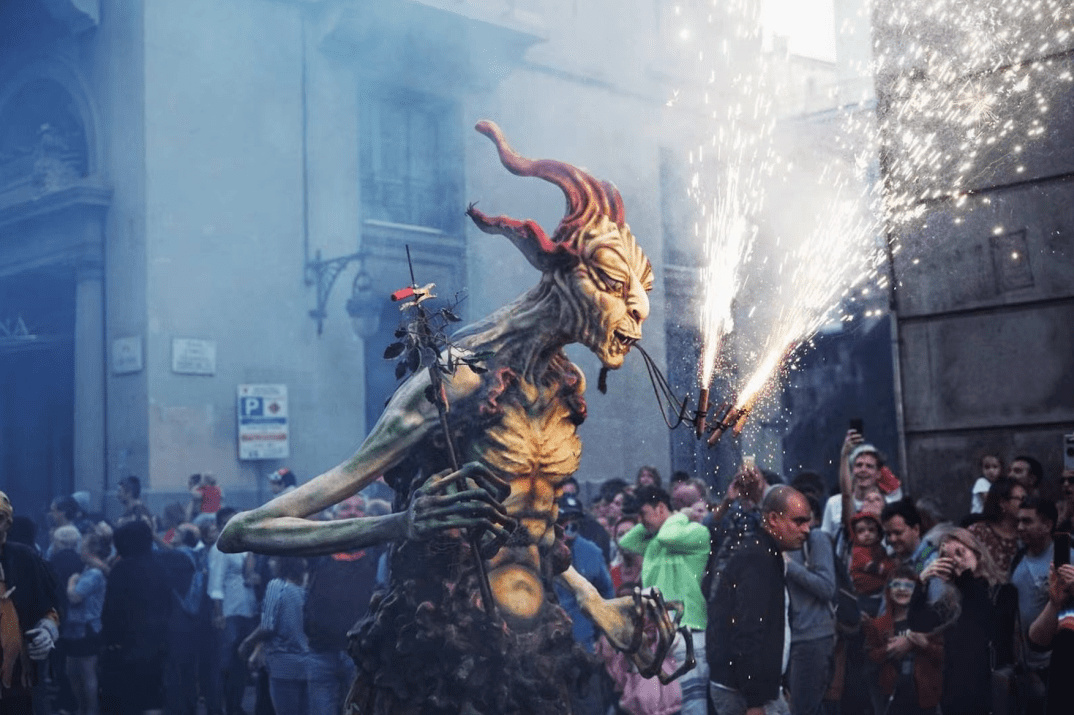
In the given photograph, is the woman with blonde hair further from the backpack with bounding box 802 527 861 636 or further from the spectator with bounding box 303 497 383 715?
the spectator with bounding box 303 497 383 715

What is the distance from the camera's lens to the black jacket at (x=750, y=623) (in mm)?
6367

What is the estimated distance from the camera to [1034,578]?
6871 mm

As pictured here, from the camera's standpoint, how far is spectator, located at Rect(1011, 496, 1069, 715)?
268 inches

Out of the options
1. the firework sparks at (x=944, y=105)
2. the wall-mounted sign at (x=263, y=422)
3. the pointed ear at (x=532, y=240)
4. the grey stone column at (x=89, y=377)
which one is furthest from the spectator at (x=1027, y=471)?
the grey stone column at (x=89, y=377)

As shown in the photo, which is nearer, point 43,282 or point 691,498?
point 691,498

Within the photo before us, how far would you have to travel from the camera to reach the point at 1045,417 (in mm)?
8336

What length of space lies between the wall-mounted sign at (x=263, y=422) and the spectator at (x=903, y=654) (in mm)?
9032

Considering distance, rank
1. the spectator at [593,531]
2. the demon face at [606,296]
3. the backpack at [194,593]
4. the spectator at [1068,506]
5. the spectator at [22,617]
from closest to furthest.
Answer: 1. the demon face at [606,296]
2. the spectator at [1068,506]
3. the spectator at [22,617]
4. the spectator at [593,531]
5. the backpack at [194,593]

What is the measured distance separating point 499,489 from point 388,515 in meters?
0.28

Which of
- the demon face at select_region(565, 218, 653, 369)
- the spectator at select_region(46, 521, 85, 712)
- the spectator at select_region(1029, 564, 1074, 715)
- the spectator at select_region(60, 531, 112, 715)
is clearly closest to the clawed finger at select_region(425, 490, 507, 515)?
the demon face at select_region(565, 218, 653, 369)

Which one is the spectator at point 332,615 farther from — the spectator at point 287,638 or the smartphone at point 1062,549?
the smartphone at point 1062,549

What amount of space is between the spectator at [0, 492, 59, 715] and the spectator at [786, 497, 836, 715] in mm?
3718

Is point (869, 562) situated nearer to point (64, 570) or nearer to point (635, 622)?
point (635, 622)

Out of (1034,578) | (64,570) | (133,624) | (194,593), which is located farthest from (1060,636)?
(64,570)
